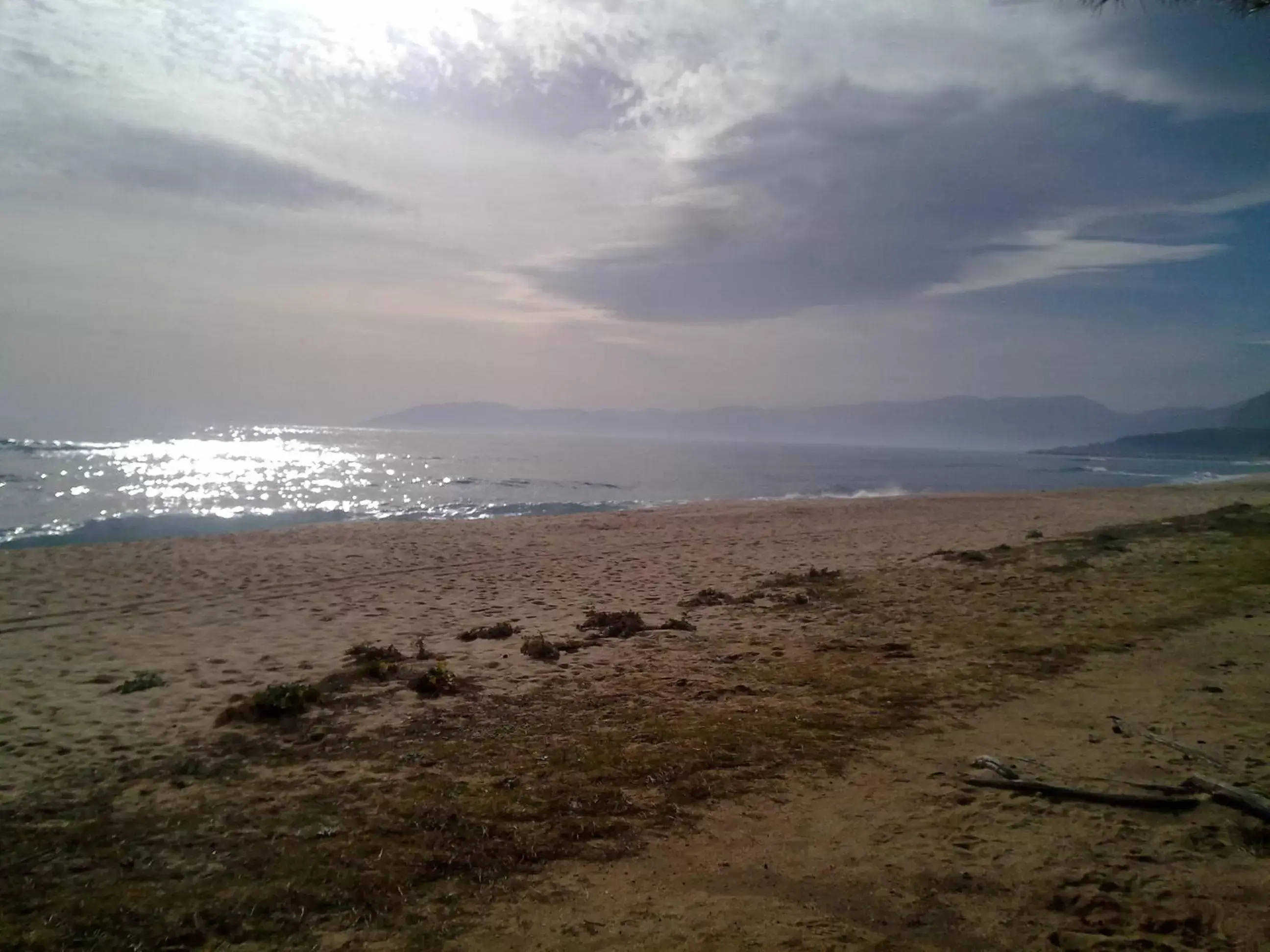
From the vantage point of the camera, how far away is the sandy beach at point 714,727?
3529mm

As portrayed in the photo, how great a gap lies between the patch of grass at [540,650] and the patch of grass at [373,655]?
51.7 inches

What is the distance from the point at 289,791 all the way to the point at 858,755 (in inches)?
154

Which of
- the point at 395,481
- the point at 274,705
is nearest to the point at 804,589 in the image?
the point at 274,705

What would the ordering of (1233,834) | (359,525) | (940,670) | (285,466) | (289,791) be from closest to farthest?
1. (1233,834)
2. (289,791)
3. (940,670)
4. (359,525)
5. (285,466)

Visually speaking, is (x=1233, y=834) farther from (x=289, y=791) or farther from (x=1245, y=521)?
(x=1245, y=521)

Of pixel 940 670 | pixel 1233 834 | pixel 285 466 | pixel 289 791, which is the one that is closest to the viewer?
pixel 1233 834

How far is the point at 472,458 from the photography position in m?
73.4

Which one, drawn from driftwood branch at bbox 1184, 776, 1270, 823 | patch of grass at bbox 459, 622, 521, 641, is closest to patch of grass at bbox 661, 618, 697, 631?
patch of grass at bbox 459, 622, 521, 641

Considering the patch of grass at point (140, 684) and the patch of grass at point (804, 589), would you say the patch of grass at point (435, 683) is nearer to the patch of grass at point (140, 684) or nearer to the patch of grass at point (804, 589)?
the patch of grass at point (140, 684)

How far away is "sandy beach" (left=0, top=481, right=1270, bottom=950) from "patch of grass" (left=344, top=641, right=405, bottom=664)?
38cm

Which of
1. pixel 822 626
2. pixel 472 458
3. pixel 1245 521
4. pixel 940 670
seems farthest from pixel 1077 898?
pixel 472 458

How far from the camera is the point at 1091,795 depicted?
446 centimetres

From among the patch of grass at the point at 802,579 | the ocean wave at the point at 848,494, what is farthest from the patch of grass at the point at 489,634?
the ocean wave at the point at 848,494

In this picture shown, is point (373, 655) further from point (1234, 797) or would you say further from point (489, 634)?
point (1234, 797)
